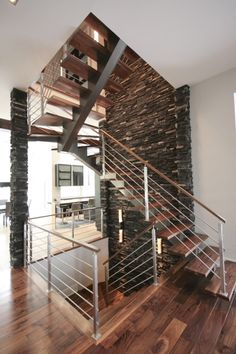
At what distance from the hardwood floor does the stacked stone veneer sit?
130cm

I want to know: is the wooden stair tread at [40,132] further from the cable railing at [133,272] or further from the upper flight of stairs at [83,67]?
the cable railing at [133,272]

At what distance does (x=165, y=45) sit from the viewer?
2.32m

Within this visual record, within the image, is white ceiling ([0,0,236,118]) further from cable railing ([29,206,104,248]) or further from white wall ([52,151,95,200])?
white wall ([52,151,95,200])

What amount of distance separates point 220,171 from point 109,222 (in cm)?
290

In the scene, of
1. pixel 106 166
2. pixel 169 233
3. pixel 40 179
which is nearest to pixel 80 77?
pixel 106 166

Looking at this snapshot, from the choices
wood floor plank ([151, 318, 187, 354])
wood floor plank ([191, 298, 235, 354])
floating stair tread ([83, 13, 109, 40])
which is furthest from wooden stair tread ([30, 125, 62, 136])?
wood floor plank ([191, 298, 235, 354])

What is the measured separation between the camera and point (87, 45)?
2.28m

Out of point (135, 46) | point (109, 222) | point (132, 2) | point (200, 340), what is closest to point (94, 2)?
point (132, 2)

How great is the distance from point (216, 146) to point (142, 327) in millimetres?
2637

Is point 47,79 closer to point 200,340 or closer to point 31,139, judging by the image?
point 31,139

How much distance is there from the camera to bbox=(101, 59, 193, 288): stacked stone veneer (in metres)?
3.27

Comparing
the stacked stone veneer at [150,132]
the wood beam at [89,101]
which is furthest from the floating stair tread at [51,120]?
the stacked stone veneer at [150,132]

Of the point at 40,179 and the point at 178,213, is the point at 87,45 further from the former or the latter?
the point at 40,179

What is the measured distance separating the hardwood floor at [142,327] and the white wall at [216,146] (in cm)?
122
